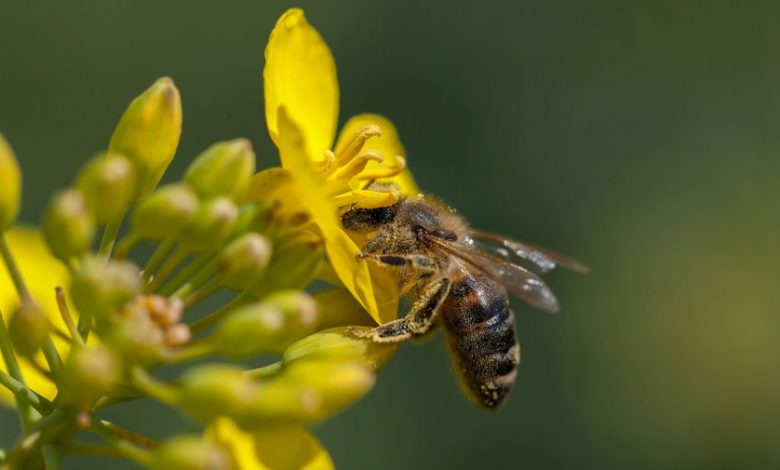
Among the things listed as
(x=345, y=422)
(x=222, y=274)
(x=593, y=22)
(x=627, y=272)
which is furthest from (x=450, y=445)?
(x=222, y=274)

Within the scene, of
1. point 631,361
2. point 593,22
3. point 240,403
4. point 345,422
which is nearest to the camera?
point 240,403

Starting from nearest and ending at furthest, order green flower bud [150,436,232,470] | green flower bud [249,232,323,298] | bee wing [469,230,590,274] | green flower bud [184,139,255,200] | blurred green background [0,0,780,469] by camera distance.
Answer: green flower bud [150,436,232,470], green flower bud [184,139,255,200], green flower bud [249,232,323,298], bee wing [469,230,590,274], blurred green background [0,0,780,469]

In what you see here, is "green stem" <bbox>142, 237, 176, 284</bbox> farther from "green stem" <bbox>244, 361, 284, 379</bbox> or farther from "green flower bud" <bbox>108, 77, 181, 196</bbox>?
"green stem" <bbox>244, 361, 284, 379</bbox>

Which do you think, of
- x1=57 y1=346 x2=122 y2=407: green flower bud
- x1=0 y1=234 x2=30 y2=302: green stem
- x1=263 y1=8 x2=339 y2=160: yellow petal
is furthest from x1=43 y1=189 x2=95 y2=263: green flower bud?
x1=263 y1=8 x2=339 y2=160: yellow petal

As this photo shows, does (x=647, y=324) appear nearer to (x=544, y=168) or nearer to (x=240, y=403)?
(x=544, y=168)

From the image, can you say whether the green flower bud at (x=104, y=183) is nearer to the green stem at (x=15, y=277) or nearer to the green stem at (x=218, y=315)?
the green stem at (x=15, y=277)

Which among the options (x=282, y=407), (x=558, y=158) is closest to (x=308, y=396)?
(x=282, y=407)

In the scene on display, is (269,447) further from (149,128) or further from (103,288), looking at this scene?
(149,128)
